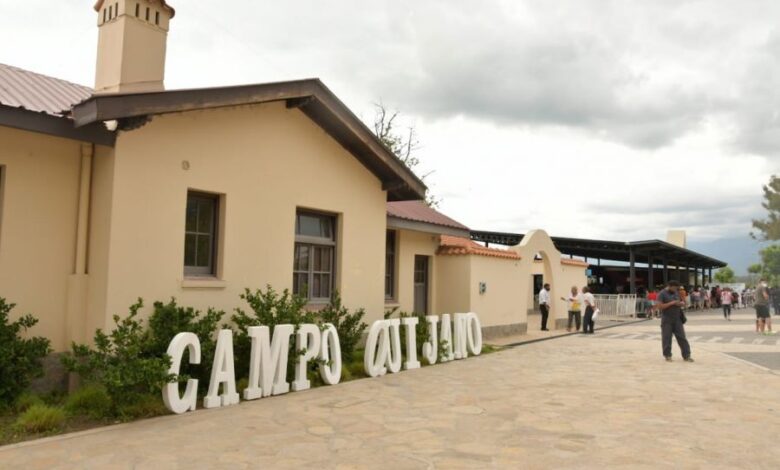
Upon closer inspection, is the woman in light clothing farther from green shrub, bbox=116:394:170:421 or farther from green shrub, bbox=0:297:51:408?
green shrub, bbox=0:297:51:408

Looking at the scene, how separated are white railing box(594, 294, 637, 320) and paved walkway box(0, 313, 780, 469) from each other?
18864 mm

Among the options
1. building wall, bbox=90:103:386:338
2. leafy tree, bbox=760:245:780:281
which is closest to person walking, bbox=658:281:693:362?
building wall, bbox=90:103:386:338

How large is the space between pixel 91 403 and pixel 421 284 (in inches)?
405

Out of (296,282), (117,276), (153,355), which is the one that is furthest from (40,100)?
(296,282)

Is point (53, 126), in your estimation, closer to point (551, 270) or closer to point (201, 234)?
point (201, 234)

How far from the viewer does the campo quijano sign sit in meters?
6.95

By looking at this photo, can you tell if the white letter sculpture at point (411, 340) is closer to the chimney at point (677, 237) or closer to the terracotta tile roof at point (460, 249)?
the terracotta tile roof at point (460, 249)

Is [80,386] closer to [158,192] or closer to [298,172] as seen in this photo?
[158,192]

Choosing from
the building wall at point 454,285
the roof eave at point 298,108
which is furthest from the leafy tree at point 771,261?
the roof eave at point 298,108

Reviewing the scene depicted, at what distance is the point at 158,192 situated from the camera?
26.0 feet

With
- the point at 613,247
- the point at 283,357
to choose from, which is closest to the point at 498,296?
the point at 283,357

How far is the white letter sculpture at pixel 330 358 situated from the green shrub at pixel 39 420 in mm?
3595

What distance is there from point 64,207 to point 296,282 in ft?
13.2

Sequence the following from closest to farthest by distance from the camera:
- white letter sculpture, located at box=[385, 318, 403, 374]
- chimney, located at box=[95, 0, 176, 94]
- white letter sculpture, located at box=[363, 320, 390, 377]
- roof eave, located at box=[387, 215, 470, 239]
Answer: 1. chimney, located at box=[95, 0, 176, 94]
2. white letter sculpture, located at box=[363, 320, 390, 377]
3. white letter sculpture, located at box=[385, 318, 403, 374]
4. roof eave, located at box=[387, 215, 470, 239]
